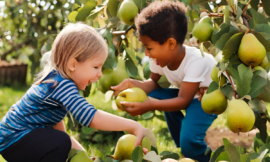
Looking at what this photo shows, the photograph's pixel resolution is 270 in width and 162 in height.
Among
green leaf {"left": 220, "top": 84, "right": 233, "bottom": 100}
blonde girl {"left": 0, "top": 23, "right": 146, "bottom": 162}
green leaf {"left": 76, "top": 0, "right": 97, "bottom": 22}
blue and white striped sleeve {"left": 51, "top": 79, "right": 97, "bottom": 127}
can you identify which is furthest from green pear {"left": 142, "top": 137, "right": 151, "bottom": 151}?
green leaf {"left": 76, "top": 0, "right": 97, "bottom": 22}

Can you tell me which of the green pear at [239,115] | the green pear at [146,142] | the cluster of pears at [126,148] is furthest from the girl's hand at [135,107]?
the green pear at [239,115]

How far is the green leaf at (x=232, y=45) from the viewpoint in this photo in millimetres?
1042

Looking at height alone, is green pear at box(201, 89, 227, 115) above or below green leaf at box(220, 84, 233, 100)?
below

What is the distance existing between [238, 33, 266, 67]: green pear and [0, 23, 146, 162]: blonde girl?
19.0 inches

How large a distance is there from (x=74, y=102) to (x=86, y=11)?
65 centimetres

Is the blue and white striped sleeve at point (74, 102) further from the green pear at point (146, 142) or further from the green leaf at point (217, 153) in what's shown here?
the green leaf at point (217, 153)

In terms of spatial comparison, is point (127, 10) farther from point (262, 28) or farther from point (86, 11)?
point (262, 28)

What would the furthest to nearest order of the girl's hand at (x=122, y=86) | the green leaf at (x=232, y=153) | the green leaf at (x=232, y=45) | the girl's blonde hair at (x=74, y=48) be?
the girl's hand at (x=122, y=86) < the girl's blonde hair at (x=74, y=48) < the green leaf at (x=232, y=45) < the green leaf at (x=232, y=153)

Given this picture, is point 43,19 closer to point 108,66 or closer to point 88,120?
point 108,66

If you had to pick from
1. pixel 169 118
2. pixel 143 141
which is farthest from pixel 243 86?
pixel 169 118

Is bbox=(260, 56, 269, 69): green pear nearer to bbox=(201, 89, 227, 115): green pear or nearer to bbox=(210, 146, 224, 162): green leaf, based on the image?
bbox=(201, 89, 227, 115): green pear

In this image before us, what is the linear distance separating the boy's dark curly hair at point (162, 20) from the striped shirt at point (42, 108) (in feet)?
1.78

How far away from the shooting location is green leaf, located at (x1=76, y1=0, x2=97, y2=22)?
1572 mm

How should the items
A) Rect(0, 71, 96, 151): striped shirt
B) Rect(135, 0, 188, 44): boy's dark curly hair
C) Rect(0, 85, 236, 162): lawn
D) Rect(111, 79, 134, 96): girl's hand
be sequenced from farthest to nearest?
Rect(0, 85, 236, 162): lawn
Rect(111, 79, 134, 96): girl's hand
Rect(135, 0, 188, 44): boy's dark curly hair
Rect(0, 71, 96, 151): striped shirt
